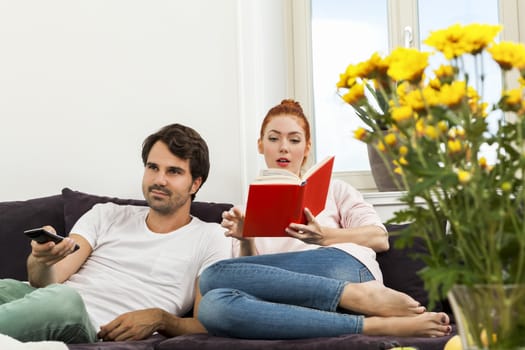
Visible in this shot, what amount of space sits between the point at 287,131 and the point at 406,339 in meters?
0.96

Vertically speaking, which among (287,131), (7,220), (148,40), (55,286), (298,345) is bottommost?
(298,345)

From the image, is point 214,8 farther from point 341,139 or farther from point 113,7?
point 341,139

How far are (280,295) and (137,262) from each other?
23.0 inches

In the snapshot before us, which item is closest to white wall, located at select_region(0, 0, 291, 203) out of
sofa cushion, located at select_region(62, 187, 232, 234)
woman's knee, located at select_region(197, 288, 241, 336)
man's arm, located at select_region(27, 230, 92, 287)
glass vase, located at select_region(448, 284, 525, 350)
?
sofa cushion, located at select_region(62, 187, 232, 234)

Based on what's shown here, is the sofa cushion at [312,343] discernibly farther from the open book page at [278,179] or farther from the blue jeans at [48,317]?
the open book page at [278,179]

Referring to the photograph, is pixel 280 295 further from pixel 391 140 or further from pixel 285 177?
pixel 391 140

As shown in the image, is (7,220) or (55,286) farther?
(7,220)

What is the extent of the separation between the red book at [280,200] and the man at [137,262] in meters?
0.35

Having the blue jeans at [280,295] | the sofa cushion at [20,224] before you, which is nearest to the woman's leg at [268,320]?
the blue jeans at [280,295]

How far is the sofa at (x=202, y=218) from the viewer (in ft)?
6.04

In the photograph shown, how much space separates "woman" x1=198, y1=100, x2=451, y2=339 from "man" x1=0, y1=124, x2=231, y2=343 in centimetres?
16

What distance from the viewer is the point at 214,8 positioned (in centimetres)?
307

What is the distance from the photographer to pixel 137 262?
7.88ft

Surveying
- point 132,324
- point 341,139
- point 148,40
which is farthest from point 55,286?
point 341,139
